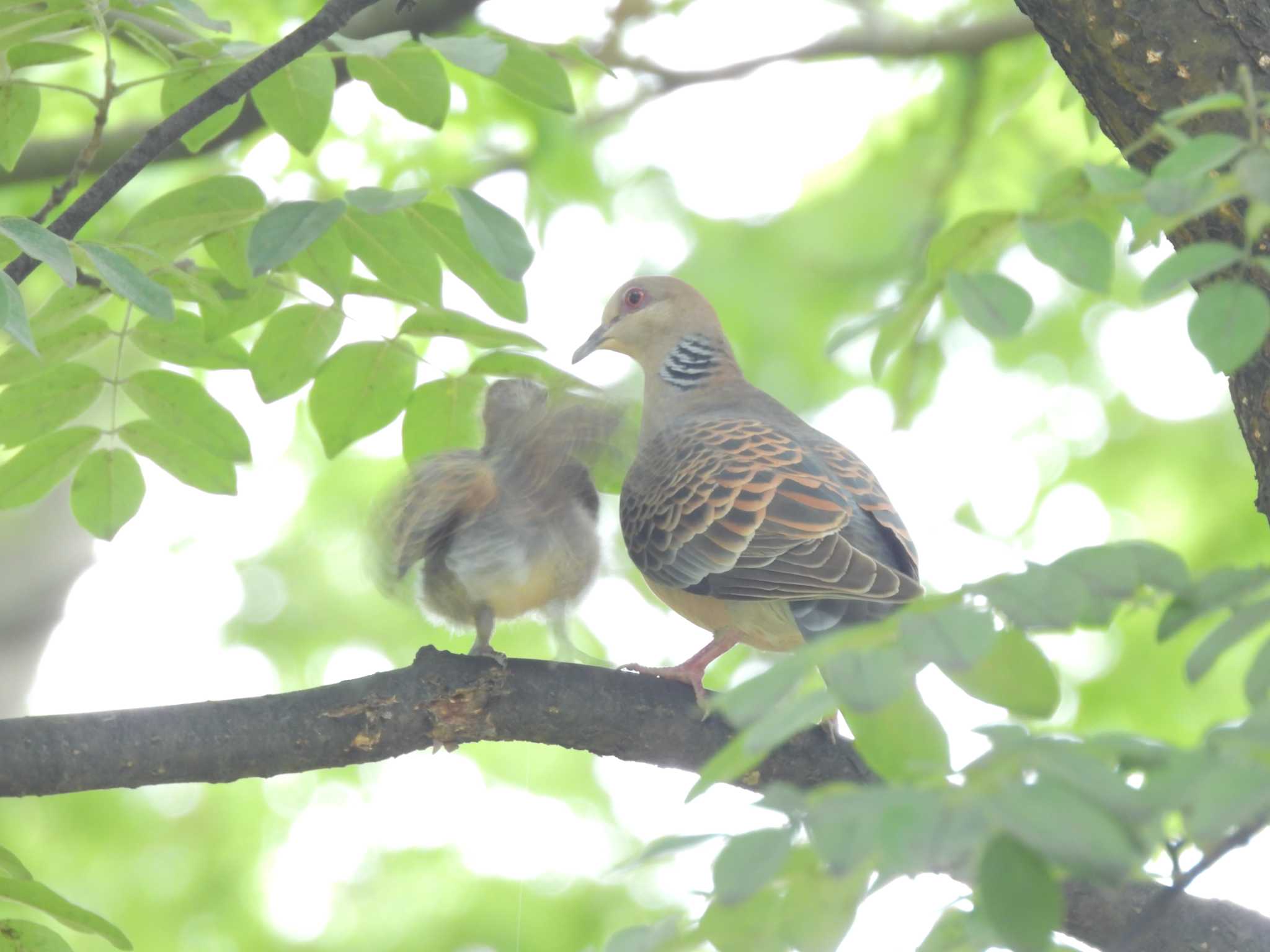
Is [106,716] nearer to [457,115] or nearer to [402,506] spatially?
[402,506]

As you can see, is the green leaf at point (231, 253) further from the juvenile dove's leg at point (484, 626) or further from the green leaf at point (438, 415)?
the juvenile dove's leg at point (484, 626)

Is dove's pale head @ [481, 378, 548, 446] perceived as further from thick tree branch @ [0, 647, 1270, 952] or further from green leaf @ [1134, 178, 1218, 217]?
green leaf @ [1134, 178, 1218, 217]

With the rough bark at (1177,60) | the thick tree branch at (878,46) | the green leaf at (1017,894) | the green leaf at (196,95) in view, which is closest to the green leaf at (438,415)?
the green leaf at (196,95)

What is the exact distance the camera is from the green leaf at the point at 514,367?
2920 millimetres

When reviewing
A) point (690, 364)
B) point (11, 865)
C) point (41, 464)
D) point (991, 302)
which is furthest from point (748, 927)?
point (690, 364)

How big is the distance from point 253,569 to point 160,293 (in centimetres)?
602

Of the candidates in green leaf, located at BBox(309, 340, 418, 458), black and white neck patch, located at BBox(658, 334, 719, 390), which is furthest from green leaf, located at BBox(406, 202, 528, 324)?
black and white neck patch, located at BBox(658, 334, 719, 390)

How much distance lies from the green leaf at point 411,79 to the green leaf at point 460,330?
1.23 feet

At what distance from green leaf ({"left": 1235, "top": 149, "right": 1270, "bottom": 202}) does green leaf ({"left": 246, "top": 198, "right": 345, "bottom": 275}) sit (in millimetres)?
1339

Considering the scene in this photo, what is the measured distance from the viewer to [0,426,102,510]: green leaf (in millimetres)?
2688

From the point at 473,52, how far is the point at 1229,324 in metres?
1.19

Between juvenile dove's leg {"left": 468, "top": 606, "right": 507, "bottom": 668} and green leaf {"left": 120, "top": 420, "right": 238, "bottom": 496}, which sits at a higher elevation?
green leaf {"left": 120, "top": 420, "right": 238, "bottom": 496}

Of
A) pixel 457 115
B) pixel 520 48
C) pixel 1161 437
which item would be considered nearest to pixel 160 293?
pixel 520 48

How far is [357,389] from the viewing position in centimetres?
287
